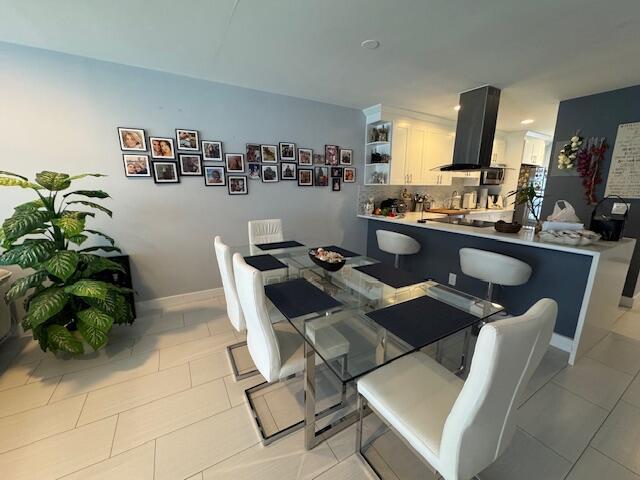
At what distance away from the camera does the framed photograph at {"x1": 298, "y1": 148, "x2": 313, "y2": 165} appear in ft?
11.0

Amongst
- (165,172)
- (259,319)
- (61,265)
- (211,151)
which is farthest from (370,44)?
(61,265)

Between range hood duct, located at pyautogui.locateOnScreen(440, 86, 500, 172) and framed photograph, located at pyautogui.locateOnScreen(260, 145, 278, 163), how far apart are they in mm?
2161

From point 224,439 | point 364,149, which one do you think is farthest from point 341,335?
point 364,149

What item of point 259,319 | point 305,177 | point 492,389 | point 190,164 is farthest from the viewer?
point 305,177

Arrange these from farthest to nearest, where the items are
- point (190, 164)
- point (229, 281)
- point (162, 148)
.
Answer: point (190, 164), point (162, 148), point (229, 281)

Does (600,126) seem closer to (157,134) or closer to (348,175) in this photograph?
(348,175)

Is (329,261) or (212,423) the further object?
(329,261)

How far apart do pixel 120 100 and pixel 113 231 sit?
1260mm

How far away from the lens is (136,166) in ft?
8.36

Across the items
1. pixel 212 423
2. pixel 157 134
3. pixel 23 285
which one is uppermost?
pixel 157 134

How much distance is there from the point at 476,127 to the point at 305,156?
2043mm

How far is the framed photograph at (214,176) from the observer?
288cm

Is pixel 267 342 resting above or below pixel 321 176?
below

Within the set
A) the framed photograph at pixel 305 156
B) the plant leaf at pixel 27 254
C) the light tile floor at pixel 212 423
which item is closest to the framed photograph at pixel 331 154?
the framed photograph at pixel 305 156
